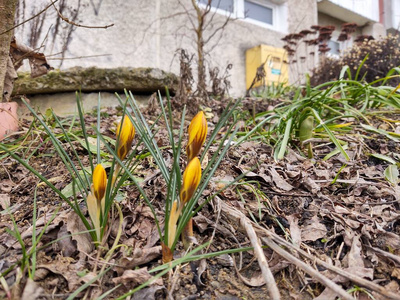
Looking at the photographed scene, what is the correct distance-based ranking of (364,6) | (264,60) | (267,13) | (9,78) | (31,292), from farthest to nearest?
(364,6) < (267,13) < (264,60) < (9,78) < (31,292)

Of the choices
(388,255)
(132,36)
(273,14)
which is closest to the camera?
(388,255)

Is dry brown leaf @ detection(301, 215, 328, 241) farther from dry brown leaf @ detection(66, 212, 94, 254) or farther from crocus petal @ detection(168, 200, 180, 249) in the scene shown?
dry brown leaf @ detection(66, 212, 94, 254)

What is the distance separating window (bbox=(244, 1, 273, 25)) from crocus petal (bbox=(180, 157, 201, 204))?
6.69m

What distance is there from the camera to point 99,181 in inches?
32.3

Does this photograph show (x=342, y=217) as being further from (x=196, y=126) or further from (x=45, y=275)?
(x=45, y=275)

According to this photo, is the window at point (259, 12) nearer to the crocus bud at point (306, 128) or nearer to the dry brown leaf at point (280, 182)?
the crocus bud at point (306, 128)

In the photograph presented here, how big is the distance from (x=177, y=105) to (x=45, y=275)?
1.79 meters

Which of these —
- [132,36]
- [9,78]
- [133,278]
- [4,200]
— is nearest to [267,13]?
[132,36]

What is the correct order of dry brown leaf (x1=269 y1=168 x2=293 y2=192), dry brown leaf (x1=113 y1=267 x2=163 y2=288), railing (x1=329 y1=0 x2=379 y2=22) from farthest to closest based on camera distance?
railing (x1=329 y1=0 x2=379 y2=22), dry brown leaf (x1=269 y1=168 x2=293 y2=192), dry brown leaf (x1=113 y1=267 x2=163 y2=288)

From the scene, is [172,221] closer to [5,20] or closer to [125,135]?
[125,135]

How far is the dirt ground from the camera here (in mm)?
816

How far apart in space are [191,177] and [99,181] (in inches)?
9.6

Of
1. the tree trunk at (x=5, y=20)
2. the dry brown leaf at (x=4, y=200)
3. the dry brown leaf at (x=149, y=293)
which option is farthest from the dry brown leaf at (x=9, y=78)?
the dry brown leaf at (x=149, y=293)

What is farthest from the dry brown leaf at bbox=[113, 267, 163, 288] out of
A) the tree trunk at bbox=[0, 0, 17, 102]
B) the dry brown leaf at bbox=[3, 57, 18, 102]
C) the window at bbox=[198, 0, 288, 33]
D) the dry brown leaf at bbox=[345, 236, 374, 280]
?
the window at bbox=[198, 0, 288, 33]
